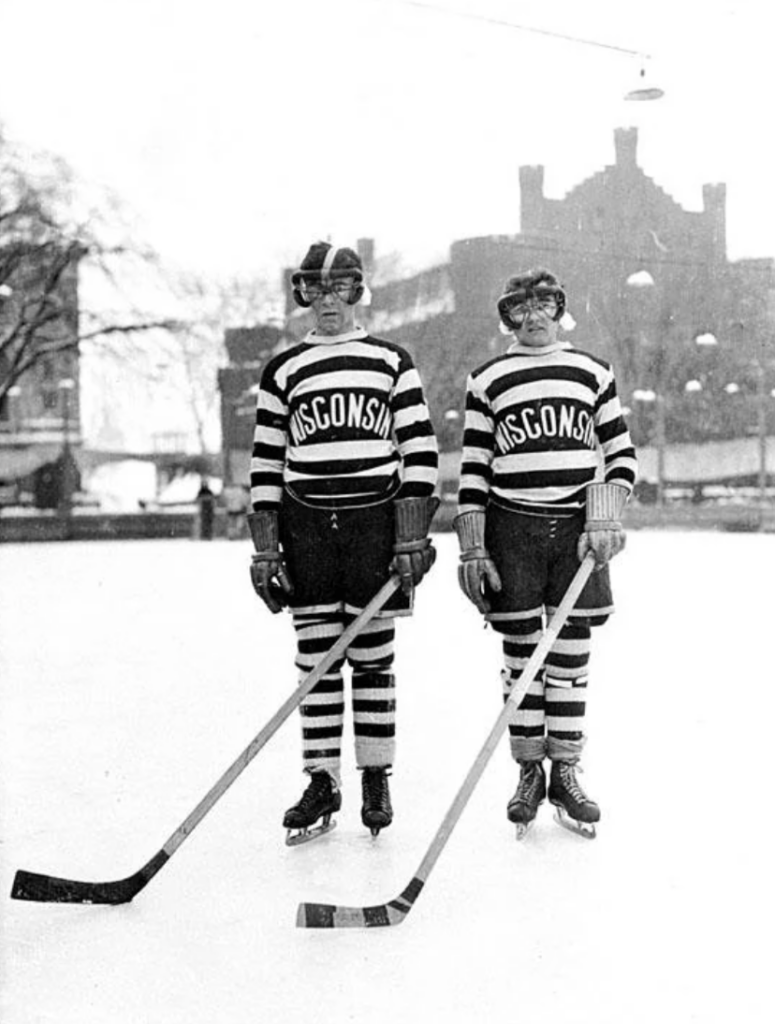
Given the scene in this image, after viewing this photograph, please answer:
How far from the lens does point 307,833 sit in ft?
9.66

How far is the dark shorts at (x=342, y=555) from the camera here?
2.91 m

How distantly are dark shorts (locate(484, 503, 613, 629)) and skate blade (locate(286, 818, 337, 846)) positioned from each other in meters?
0.64

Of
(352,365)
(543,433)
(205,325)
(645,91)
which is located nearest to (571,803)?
(543,433)

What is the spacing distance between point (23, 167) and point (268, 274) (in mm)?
7456

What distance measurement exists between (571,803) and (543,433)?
88 cm

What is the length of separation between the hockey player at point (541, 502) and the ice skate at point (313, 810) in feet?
1.39

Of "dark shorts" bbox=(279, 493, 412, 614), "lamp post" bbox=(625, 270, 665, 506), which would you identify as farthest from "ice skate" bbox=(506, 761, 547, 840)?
"lamp post" bbox=(625, 270, 665, 506)

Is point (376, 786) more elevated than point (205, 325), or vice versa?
point (205, 325)

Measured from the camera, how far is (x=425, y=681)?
5.35 m

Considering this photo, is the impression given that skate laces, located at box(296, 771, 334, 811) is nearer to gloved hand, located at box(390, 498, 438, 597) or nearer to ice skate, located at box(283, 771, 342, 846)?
ice skate, located at box(283, 771, 342, 846)

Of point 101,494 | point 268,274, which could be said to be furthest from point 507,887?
point 101,494

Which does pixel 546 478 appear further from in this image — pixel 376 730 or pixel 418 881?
pixel 418 881

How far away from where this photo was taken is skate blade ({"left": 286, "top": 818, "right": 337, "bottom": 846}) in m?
2.92

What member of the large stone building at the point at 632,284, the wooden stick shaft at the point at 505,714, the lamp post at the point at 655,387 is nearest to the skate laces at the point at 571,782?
the wooden stick shaft at the point at 505,714
